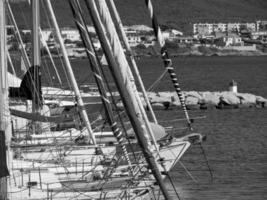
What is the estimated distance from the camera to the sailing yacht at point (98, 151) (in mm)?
14016

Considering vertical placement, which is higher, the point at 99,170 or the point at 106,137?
the point at 106,137

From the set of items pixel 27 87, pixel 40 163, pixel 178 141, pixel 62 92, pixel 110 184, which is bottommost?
pixel 110 184

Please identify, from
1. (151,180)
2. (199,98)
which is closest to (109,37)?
(151,180)

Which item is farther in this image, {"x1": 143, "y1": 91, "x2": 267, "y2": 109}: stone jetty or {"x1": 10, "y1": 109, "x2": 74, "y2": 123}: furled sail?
{"x1": 143, "y1": 91, "x2": 267, "y2": 109}: stone jetty

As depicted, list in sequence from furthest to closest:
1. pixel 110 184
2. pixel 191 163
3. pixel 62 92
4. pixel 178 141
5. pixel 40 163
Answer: pixel 62 92 → pixel 191 163 → pixel 178 141 → pixel 40 163 → pixel 110 184

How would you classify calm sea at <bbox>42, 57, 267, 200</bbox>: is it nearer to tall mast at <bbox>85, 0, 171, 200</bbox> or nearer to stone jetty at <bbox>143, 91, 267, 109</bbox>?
stone jetty at <bbox>143, 91, 267, 109</bbox>

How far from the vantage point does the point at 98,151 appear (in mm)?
23734

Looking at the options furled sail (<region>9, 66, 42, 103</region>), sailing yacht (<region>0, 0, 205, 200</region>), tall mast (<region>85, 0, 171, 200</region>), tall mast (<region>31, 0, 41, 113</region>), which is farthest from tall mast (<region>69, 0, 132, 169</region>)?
tall mast (<region>31, 0, 41, 113</region>)

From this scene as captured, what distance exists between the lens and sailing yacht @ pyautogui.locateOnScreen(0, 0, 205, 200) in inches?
552

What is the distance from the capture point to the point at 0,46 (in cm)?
1944

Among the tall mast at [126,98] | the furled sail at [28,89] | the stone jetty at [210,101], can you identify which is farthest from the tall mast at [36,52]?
the stone jetty at [210,101]

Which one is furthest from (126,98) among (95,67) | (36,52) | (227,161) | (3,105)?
(227,161)

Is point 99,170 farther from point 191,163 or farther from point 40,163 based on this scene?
point 191,163

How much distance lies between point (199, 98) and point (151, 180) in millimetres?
47788
